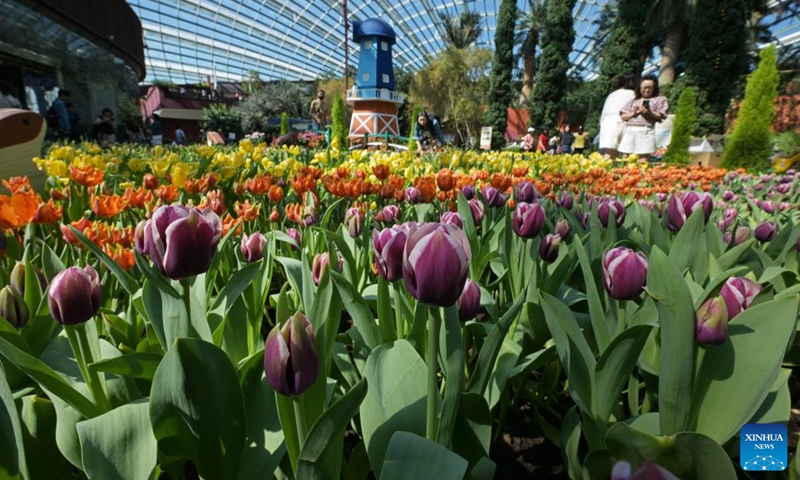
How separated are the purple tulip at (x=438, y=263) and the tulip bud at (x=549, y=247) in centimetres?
69

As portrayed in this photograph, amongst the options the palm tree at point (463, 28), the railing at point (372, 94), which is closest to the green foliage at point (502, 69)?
the railing at point (372, 94)

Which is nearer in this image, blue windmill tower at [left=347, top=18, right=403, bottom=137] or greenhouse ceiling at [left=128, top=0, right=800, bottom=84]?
blue windmill tower at [left=347, top=18, right=403, bottom=137]

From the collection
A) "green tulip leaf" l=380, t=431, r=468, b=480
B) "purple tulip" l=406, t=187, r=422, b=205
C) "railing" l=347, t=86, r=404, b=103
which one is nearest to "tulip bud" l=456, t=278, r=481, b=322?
"green tulip leaf" l=380, t=431, r=468, b=480

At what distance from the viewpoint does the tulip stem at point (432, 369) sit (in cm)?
67

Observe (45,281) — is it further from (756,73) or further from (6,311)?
(756,73)

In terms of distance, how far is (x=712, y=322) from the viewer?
0.74 meters

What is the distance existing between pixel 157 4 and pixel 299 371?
43.8 meters

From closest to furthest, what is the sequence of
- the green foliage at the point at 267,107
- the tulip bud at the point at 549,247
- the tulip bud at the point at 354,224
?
the tulip bud at the point at 549,247 → the tulip bud at the point at 354,224 → the green foliage at the point at 267,107

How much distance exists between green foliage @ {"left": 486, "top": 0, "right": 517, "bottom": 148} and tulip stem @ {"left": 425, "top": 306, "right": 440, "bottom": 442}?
24.5 metres

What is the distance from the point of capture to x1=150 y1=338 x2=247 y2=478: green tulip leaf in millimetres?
637

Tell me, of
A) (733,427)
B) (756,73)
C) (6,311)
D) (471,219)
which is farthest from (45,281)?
(756,73)

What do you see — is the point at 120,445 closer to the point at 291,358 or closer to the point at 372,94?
the point at 291,358

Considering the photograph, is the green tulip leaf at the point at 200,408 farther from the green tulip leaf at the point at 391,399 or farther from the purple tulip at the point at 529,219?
the purple tulip at the point at 529,219

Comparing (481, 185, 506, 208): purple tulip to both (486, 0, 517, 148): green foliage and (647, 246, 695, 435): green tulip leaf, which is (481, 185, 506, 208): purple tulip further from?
(486, 0, 517, 148): green foliage
